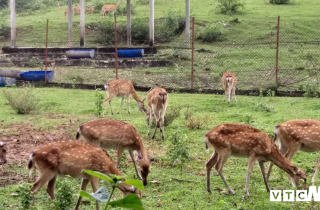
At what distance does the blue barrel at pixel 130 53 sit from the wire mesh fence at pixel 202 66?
1.19 feet

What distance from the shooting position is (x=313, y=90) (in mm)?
15070

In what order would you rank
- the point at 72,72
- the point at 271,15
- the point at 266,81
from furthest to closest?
1. the point at 271,15
2. the point at 72,72
3. the point at 266,81

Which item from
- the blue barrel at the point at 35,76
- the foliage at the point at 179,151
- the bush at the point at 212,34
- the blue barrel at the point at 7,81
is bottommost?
the foliage at the point at 179,151

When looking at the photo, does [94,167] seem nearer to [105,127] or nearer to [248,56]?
[105,127]

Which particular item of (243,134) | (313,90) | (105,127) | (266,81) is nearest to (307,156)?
(243,134)

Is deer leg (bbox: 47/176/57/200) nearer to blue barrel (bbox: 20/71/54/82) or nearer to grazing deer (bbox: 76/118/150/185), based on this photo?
grazing deer (bbox: 76/118/150/185)

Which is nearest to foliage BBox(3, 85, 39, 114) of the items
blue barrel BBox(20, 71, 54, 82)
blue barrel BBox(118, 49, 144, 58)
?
blue barrel BBox(20, 71, 54, 82)

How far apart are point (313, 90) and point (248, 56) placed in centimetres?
670

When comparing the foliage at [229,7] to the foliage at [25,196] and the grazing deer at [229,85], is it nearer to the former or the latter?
the grazing deer at [229,85]

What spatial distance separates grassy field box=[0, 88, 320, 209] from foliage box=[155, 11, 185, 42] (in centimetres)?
975

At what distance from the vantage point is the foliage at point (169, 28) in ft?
84.2

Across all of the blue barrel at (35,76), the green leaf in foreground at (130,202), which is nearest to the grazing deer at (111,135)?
the green leaf in foreground at (130,202)

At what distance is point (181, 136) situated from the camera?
9.16 m

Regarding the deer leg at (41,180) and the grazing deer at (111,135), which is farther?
the grazing deer at (111,135)
